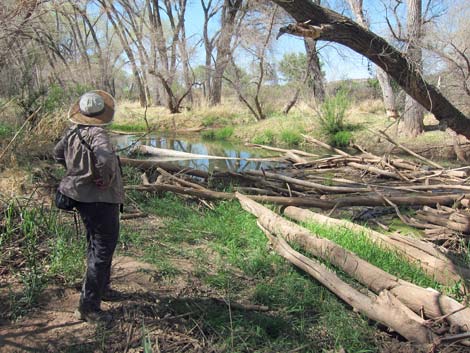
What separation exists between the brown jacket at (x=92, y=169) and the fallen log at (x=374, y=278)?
2144 millimetres

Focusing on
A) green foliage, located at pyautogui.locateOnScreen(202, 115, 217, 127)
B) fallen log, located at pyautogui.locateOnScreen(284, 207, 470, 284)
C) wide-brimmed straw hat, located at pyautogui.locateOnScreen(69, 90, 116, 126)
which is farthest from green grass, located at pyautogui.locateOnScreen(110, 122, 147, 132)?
wide-brimmed straw hat, located at pyautogui.locateOnScreen(69, 90, 116, 126)

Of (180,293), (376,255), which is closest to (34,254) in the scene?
(180,293)

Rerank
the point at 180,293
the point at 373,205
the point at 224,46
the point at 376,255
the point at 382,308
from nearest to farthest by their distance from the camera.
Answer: the point at 382,308 < the point at 180,293 < the point at 376,255 < the point at 373,205 < the point at 224,46

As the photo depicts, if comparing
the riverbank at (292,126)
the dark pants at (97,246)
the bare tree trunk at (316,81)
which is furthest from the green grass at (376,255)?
the bare tree trunk at (316,81)

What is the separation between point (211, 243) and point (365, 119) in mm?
13807

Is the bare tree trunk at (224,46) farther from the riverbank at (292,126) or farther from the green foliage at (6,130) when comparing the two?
the green foliage at (6,130)

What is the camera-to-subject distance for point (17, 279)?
3.64 metres

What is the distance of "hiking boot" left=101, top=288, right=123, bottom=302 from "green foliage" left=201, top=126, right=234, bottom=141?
1651 cm

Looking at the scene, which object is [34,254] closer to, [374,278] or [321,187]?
Result: [374,278]

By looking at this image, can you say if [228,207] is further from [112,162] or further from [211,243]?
[112,162]

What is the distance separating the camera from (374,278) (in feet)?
12.4

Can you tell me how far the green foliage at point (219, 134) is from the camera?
20.0 meters

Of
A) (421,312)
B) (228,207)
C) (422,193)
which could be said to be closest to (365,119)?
(422,193)

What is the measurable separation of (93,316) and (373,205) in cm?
491
